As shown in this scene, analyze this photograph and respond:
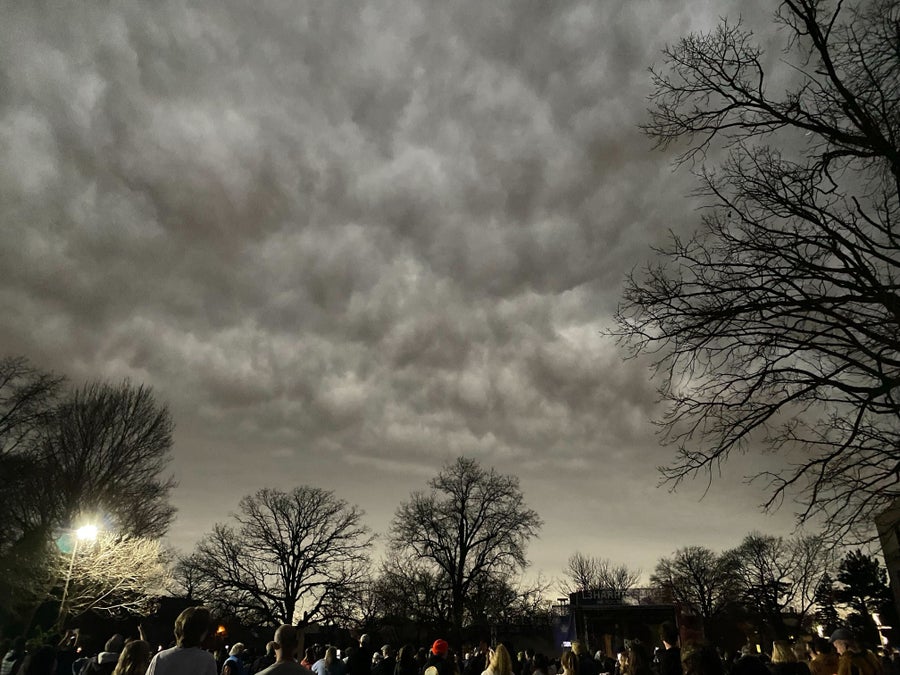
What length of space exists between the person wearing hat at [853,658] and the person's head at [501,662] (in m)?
3.95

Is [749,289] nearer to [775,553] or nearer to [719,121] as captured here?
[719,121]

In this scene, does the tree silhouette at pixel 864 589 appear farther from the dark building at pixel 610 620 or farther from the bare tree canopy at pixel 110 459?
the bare tree canopy at pixel 110 459

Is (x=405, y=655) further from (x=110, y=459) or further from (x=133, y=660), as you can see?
(x=110, y=459)

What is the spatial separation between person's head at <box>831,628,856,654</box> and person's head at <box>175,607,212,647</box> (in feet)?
23.5

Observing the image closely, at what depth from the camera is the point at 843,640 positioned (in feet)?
20.9

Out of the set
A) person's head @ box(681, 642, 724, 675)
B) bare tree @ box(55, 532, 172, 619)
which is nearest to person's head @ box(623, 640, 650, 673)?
person's head @ box(681, 642, 724, 675)

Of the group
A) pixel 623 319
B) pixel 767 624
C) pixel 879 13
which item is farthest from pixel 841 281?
pixel 767 624

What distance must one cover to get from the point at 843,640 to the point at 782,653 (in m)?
0.71

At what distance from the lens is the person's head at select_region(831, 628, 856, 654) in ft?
20.6

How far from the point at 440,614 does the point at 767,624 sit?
122 feet

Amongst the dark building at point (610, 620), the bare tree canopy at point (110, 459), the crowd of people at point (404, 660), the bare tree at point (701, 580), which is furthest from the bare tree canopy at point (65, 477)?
the bare tree at point (701, 580)

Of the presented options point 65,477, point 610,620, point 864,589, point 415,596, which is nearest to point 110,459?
point 65,477

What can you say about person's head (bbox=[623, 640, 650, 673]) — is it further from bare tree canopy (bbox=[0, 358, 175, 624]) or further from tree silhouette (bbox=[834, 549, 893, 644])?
tree silhouette (bbox=[834, 549, 893, 644])

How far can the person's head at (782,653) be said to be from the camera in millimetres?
6426
